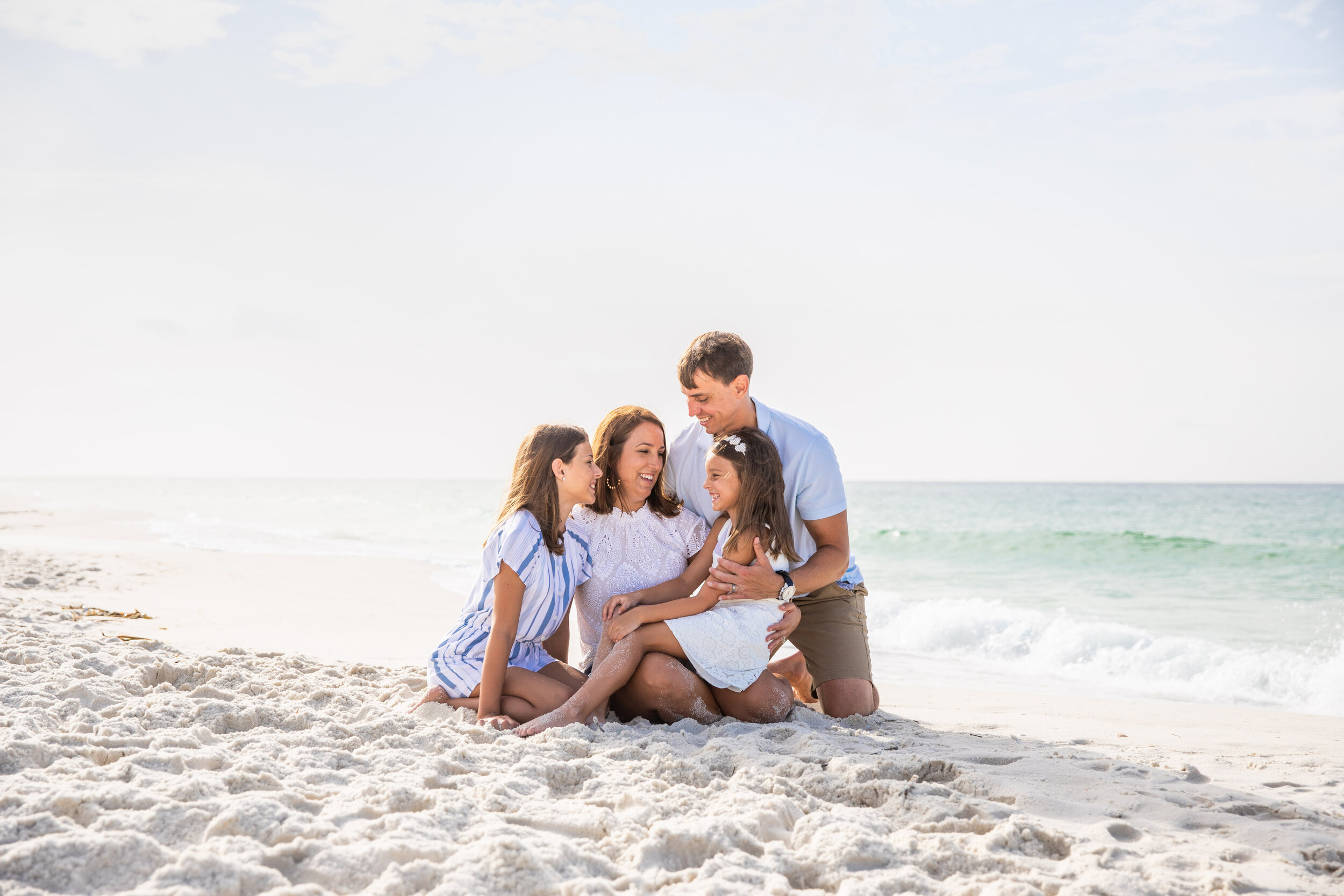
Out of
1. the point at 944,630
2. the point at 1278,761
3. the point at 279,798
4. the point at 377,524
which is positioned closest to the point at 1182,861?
the point at 1278,761

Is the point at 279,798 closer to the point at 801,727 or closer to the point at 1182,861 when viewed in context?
the point at 801,727

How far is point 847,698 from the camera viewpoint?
164 inches

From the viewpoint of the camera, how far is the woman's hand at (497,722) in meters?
3.28

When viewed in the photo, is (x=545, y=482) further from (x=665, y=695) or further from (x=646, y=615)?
(x=665, y=695)

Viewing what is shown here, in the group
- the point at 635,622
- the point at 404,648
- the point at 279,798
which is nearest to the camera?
the point at 279,798

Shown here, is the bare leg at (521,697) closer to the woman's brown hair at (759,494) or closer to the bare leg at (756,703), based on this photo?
the bare leg at (756,703)

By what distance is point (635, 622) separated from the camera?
3.55 m

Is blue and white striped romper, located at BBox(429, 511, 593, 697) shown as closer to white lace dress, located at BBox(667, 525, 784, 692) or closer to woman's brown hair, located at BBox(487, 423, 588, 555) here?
woman's brown hair, located at BBox(487, 423, 588, 555)

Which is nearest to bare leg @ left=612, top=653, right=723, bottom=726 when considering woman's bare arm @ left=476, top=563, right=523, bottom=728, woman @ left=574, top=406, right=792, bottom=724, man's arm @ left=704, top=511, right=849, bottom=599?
woman @ left=574, top=406, right=792, bottom=724

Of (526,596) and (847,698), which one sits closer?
(526,596)

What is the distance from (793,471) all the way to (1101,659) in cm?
414

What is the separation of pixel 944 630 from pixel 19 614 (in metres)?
6.84

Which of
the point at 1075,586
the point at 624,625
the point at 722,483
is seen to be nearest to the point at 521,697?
the point at 624,625

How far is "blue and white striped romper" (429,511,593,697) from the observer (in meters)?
3.48
